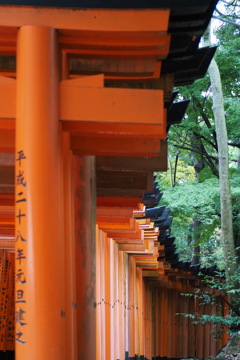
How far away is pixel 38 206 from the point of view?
187 inches

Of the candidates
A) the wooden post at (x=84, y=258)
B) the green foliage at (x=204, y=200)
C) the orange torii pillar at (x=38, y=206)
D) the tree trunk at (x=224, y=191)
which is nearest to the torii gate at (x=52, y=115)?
the orange torii pillar at (x=38, y=206)

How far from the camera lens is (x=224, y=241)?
51.1 ft

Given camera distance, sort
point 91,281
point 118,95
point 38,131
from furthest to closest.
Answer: point 91,281 < point 118,95 < point 38,131

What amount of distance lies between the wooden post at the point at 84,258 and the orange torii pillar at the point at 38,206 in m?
2.24

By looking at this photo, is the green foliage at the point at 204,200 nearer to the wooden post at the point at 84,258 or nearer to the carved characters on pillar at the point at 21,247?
the wooden post at the point at 84,258

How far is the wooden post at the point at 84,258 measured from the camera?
7141mm

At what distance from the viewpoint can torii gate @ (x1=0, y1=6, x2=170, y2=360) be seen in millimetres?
4730

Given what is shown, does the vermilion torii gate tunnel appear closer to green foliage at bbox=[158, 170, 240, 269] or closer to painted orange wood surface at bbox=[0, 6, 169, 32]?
painted orange wood surface at bbox=[0, 6, 169, 32]

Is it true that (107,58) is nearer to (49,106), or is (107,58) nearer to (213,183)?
(49,106)

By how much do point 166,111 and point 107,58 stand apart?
1.09 meters

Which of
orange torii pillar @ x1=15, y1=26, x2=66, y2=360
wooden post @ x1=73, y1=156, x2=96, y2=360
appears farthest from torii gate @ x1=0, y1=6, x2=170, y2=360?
wooden post @ x1=73, y1=156, x2=96, y2=360

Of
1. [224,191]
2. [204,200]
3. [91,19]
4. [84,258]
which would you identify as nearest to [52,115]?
[91,19]

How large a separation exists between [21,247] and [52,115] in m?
0.99

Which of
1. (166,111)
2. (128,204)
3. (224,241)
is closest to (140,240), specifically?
(224,241)
